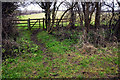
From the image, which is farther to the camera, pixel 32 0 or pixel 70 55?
pixel 32 0

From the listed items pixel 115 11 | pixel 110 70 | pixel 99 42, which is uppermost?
pixel 115 11

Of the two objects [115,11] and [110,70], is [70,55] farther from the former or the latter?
[115,11]

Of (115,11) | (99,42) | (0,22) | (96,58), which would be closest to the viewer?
(0,22)

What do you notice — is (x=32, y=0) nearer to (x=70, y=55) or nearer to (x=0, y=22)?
(x=0, y=22)

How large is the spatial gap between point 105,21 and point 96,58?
7.54 metres

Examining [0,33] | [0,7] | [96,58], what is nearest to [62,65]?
[96,58]

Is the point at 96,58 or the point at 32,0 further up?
the point at 32,0

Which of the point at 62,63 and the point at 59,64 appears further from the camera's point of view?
the point at 62,63

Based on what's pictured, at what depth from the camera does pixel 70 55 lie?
8.62 m

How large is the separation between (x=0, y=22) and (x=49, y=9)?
8301 millimetres

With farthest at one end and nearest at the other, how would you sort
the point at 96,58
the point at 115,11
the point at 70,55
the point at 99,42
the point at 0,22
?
the point at 115,11, the point at 99,42, the point at 70,55, the point at 96,58, the point at 0,22

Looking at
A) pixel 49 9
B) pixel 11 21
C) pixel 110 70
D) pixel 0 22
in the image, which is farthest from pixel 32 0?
pixel 110 70

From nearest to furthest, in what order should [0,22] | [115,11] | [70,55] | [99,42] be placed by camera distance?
[0,22]
[70,55]
[99,42]
[115,11]

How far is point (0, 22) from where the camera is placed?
7.14 meters
